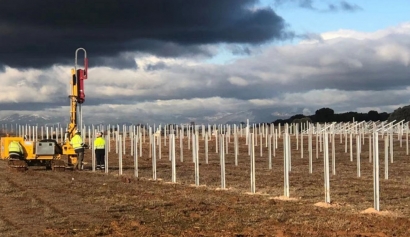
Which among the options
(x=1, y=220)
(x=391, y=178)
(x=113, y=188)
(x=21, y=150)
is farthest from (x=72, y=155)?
(x=1, y=220)

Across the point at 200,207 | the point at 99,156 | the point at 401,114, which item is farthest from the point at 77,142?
the point at 401,114

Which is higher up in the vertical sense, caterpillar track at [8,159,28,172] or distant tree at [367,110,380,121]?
distant tree at [367,110,380,121]

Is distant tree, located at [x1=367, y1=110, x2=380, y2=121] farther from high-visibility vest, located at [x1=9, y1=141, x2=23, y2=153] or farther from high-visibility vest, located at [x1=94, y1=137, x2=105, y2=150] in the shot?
high-visibility vest, located at [x1=9, y1=141, x2=23, y2=153]

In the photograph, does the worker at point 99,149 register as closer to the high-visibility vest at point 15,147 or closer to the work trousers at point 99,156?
the work trousers at point 99,156

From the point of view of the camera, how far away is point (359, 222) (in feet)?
37.7

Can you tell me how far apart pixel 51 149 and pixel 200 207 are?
15314 mm

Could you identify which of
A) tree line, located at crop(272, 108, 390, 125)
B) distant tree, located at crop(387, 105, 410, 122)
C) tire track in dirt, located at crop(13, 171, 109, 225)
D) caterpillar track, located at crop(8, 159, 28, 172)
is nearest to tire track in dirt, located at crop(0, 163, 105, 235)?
tire track in dirt, located at crop(13, 171, 109, 225)

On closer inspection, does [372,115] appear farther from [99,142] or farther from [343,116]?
[99,142]

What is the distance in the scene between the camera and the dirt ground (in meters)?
11.0

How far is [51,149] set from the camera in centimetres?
2794

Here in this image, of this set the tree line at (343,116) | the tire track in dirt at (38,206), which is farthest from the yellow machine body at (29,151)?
the tree line at (343,116)

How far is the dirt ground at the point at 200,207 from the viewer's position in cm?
1104

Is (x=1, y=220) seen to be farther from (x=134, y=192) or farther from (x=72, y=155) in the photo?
(x=72, y=155)

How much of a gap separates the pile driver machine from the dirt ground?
5.16m
